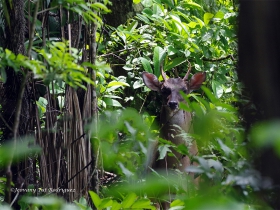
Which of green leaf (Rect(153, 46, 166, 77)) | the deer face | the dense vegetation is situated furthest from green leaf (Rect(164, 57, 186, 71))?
green leaf (Rect(153, 46, 166, 77))

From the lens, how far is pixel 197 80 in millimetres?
6391

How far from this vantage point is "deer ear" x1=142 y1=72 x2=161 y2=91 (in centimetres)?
619

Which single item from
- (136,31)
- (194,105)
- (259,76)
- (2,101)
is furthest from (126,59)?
(259,76)

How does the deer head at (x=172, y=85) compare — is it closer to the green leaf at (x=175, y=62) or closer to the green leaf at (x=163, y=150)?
the green leaf at (x=175, y=62)

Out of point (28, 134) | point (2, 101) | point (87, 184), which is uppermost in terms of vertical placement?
point (2, 101)

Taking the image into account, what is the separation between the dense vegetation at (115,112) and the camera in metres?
1.82

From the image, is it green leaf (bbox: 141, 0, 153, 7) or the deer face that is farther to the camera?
green leaf (bbox: 141, 0, 153, 7)

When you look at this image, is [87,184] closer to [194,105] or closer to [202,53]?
[194,105]

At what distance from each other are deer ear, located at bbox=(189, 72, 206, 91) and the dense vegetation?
17cm

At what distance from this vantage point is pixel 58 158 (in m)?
3.94

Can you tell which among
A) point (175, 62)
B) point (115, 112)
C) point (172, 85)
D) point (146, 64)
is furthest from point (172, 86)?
point (115, 112)

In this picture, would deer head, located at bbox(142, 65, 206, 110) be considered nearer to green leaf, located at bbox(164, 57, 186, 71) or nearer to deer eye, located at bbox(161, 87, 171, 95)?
deer eye, located at bbox(161, 87, 171, 95)

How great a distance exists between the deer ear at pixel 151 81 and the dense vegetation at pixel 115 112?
164mm

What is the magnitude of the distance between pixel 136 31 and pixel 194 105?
175 inches
